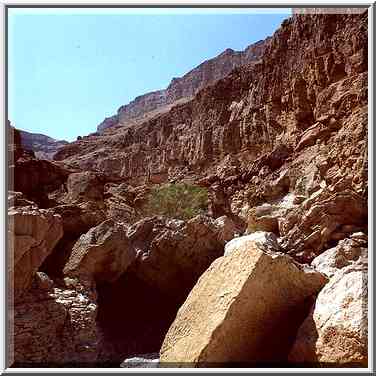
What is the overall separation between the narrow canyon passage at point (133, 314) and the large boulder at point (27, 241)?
1389mm

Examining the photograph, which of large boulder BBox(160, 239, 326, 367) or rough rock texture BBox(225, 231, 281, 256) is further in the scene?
rough rock texture BBox(225, 231, 281, 256)

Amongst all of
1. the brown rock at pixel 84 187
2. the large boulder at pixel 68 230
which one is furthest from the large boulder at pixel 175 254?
the brown rock at pixel 84 187

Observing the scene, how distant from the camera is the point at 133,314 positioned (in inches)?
314

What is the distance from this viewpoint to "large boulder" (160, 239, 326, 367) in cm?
276

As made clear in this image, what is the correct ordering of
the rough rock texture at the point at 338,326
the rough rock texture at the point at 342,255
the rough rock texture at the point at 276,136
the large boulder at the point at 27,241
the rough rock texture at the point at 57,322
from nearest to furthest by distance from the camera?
1. the rough rock texture at the point at 338,326
2. the large boulder at the point at 27,241
3. the rough rock texture at the point at 57,322
4. the rough rock texture at the point at 342,255
5. the rough rock texture at the point at 276,136

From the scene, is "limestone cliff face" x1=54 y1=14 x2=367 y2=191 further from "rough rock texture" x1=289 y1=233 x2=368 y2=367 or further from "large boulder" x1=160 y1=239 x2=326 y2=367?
"rough rock texture" x1=289 y1=233 x2=368 y2=367

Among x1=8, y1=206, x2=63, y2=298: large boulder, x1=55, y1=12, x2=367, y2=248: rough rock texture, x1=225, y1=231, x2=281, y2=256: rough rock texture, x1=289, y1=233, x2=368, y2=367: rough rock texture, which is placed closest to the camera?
x1=289, y1=233, x2=368, y2=367: rough rock texture

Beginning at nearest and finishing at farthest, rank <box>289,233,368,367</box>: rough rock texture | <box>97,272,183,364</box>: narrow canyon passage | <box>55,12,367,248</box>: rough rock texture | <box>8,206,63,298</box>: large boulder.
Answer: <box>289,233,368,367</box>: rough rock texture, <box>8,206,63,298</box>: large boulder, <box>97,272,183,364</box>: narrow canyon passage, <box>55,12,367,248</box>: rough rock texture

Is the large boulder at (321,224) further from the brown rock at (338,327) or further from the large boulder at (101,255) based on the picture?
the brown rock at (338,327)

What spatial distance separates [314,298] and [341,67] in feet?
70.8

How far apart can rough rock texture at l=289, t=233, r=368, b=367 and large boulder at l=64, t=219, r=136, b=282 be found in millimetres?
4837

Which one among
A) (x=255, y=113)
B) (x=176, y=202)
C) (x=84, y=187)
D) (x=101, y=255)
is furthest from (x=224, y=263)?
(x=255, y=113)

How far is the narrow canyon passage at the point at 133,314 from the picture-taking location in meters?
6.41

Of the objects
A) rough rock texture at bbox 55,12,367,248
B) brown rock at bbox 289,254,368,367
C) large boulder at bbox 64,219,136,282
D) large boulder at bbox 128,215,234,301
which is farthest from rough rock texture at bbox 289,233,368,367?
large boulder at bbox 128,215,234,301
